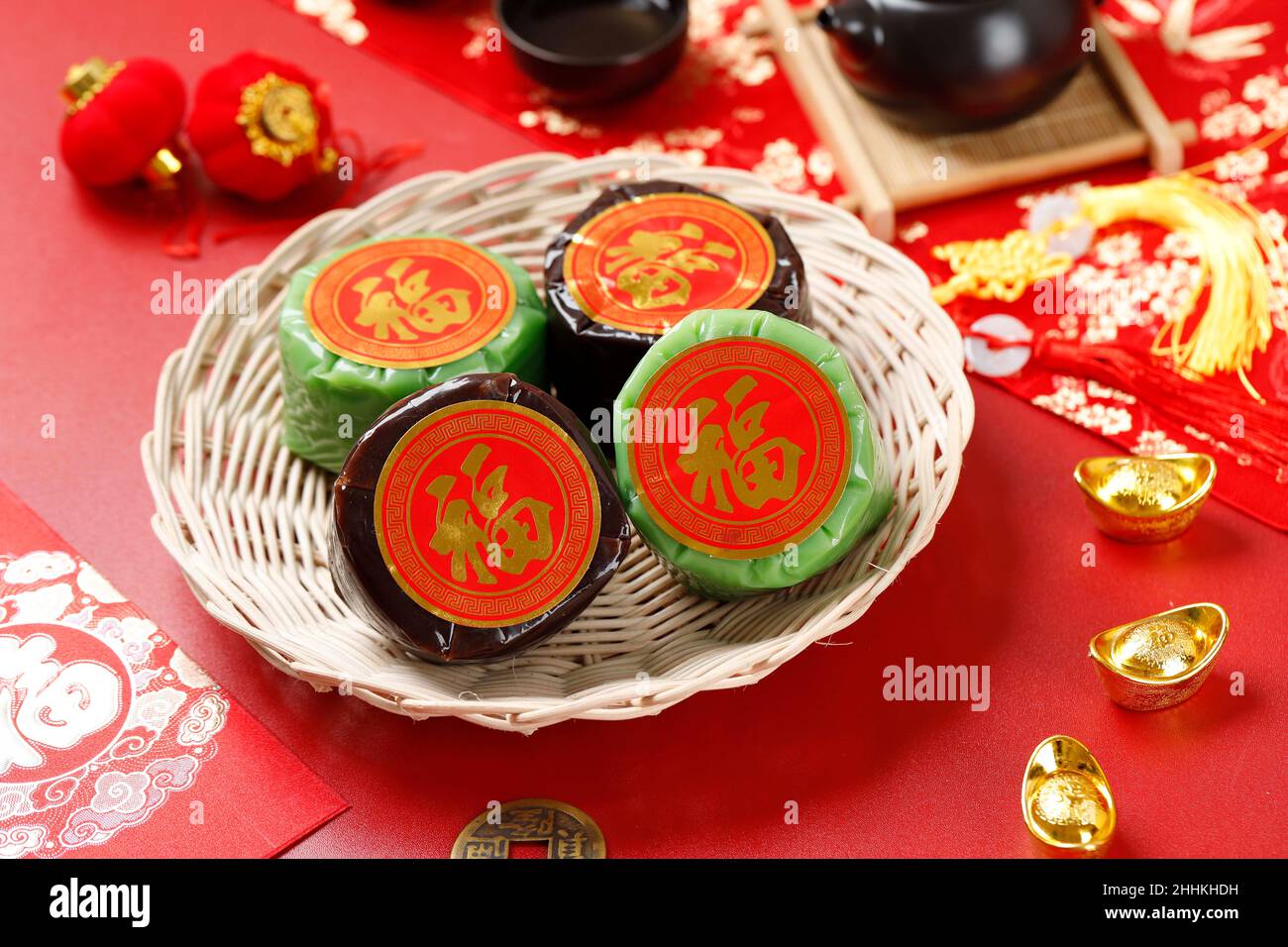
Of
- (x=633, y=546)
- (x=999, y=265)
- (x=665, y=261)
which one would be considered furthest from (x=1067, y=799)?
(x=999, y=265)

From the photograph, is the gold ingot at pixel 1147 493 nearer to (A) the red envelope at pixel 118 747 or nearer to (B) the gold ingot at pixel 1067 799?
(B) the gold ingot at pixel 1067 799

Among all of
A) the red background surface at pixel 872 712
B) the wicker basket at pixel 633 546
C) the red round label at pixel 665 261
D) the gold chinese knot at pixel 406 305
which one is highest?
the gold chinese knot at pixel 406 305

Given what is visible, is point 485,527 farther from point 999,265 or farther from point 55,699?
point 999,265

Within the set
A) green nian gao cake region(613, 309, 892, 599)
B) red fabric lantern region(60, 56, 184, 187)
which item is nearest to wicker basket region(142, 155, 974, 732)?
green nian gao cake region(613, 309, 892, 599)

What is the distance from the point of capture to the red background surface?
110 cm

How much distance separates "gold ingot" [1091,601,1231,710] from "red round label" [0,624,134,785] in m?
0.88

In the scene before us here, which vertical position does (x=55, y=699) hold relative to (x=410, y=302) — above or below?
below

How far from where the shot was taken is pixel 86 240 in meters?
1.67

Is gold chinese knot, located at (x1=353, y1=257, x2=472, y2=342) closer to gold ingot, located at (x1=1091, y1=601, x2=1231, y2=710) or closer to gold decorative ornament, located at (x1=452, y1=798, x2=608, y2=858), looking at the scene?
gold decorative ornament, located at (x1=452, y1=798, x2=608, y2=858)

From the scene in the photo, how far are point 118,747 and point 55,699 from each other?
Answer: 3.4 inches

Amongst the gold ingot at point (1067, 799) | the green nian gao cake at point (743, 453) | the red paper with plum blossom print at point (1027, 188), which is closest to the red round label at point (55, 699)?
the green nian gao cake at point (743, 453)

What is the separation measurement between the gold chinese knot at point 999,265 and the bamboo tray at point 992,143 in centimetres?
9

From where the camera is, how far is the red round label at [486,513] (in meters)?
1.10

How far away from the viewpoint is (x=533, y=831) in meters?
→ 1.09
